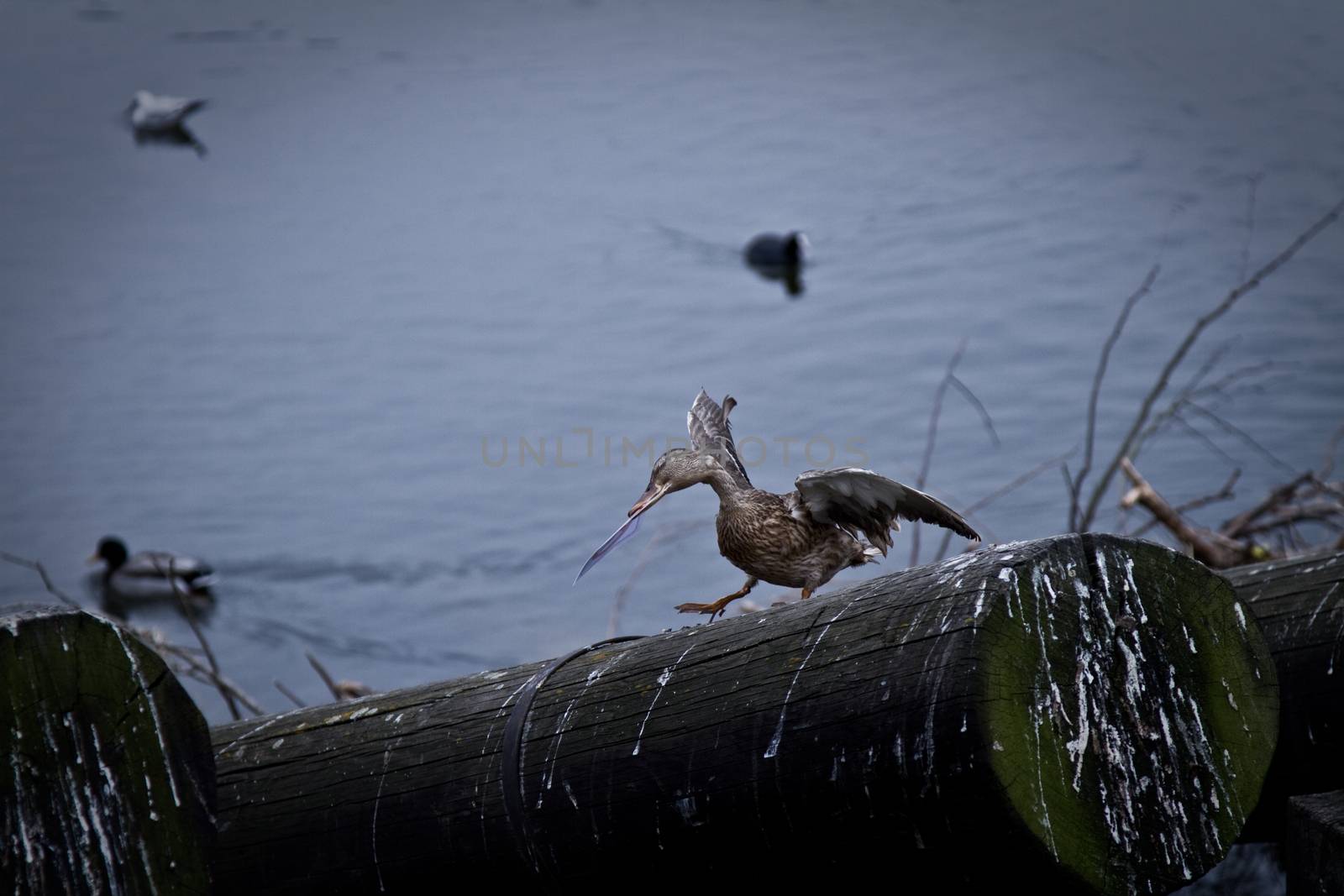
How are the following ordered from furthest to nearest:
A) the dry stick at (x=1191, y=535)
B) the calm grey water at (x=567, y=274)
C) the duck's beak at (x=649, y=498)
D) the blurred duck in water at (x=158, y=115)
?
the blurred duck in water at (x=158, y=115)
the calm grey water at (x=567, y=274)
the dry stick at (x=1191, y=535)
the duck's beak at (x=649, y=498)

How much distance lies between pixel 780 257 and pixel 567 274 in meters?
1.55

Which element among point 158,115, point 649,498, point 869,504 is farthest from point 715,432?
point 158,115

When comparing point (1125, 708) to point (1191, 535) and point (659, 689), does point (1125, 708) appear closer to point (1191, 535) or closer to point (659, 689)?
point (659, 689)

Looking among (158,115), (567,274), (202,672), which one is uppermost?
(158,115)

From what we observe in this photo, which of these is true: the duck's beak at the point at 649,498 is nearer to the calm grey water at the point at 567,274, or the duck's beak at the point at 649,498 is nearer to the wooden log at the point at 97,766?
the wooden log at the point at 97,766

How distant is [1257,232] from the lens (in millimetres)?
10844

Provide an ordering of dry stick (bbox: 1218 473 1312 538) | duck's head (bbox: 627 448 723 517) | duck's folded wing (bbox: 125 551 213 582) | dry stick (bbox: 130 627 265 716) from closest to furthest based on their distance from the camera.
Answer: duck's head (bbox: 627 448 723 517), dry stick (bbox: 130 627 265 716), dry stick (bbox: 1218 473 1312 538), duck's folded wing (bbox: 125 551 213 582)

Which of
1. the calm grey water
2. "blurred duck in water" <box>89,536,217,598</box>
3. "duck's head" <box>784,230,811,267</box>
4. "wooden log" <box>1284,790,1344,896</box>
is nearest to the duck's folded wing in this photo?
"blurred duck in water" <box>89,536,217,598</box>

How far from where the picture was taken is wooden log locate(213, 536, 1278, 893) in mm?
1710

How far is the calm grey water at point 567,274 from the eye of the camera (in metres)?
8.38

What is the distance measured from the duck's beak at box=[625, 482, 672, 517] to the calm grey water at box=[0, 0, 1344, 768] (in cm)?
278

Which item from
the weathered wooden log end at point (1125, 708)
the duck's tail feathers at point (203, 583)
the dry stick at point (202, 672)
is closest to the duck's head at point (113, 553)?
the duck's tail feathers at point (203, 583)

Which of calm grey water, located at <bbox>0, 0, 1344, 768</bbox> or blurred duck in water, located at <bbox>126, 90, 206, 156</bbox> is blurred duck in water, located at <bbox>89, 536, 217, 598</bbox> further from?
blurred duck in water, located at <bbox>126, 90, 206, 156</bbox>

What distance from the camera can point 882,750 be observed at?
174cm
